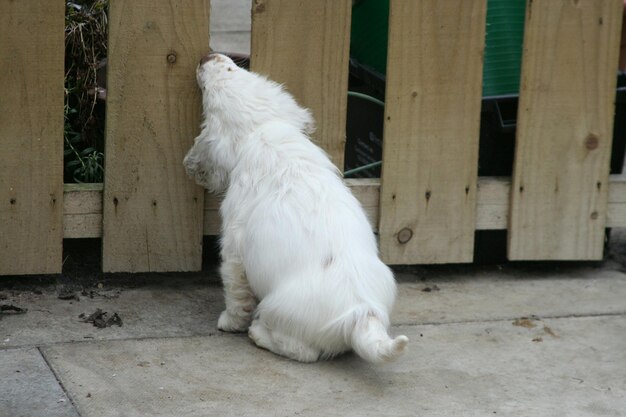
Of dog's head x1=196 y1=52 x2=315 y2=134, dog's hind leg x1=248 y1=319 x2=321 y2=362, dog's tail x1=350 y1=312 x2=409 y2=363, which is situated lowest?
dog's hind leg x1=248 y1=319 x2=321 y2=362

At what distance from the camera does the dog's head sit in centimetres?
412

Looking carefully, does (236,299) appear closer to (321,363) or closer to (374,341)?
(321,363)

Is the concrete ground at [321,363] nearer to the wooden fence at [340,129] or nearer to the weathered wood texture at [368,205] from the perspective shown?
the wooden fence at [340,129]

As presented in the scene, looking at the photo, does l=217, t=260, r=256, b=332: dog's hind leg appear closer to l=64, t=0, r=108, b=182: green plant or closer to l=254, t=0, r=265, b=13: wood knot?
l=64, t=0, r=108, b=182: green plant

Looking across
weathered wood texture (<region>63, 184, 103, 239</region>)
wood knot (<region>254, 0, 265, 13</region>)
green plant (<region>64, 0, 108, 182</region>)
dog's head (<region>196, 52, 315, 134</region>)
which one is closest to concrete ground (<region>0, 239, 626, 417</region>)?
weathered wood texture (<region>63, 184, 103, 239</region>)

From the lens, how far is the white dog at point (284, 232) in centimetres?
374

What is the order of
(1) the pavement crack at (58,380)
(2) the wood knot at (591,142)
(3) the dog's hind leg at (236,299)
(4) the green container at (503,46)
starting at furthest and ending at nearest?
(4) the green container at (503,46)
(2) the wood knot at (591,142)
(3) the dog's hind leg at (236,299)
(1) the pavement crack at (58,380)

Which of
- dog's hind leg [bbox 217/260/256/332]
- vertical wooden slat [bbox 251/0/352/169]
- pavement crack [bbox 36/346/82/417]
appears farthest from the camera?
vertical wooden slat [bbox 251/0/352/169]

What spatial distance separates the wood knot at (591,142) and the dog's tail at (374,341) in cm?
176

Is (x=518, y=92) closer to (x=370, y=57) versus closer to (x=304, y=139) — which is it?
(x=370, y=57)

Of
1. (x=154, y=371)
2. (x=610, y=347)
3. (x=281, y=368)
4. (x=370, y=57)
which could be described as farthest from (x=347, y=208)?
(x=370, y=57)

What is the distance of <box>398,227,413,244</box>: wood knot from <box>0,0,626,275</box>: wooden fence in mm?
20

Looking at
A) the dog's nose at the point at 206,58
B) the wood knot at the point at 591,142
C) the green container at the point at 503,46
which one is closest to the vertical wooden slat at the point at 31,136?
the dog's nose at the point at 206,58

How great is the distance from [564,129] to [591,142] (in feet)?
0.53
